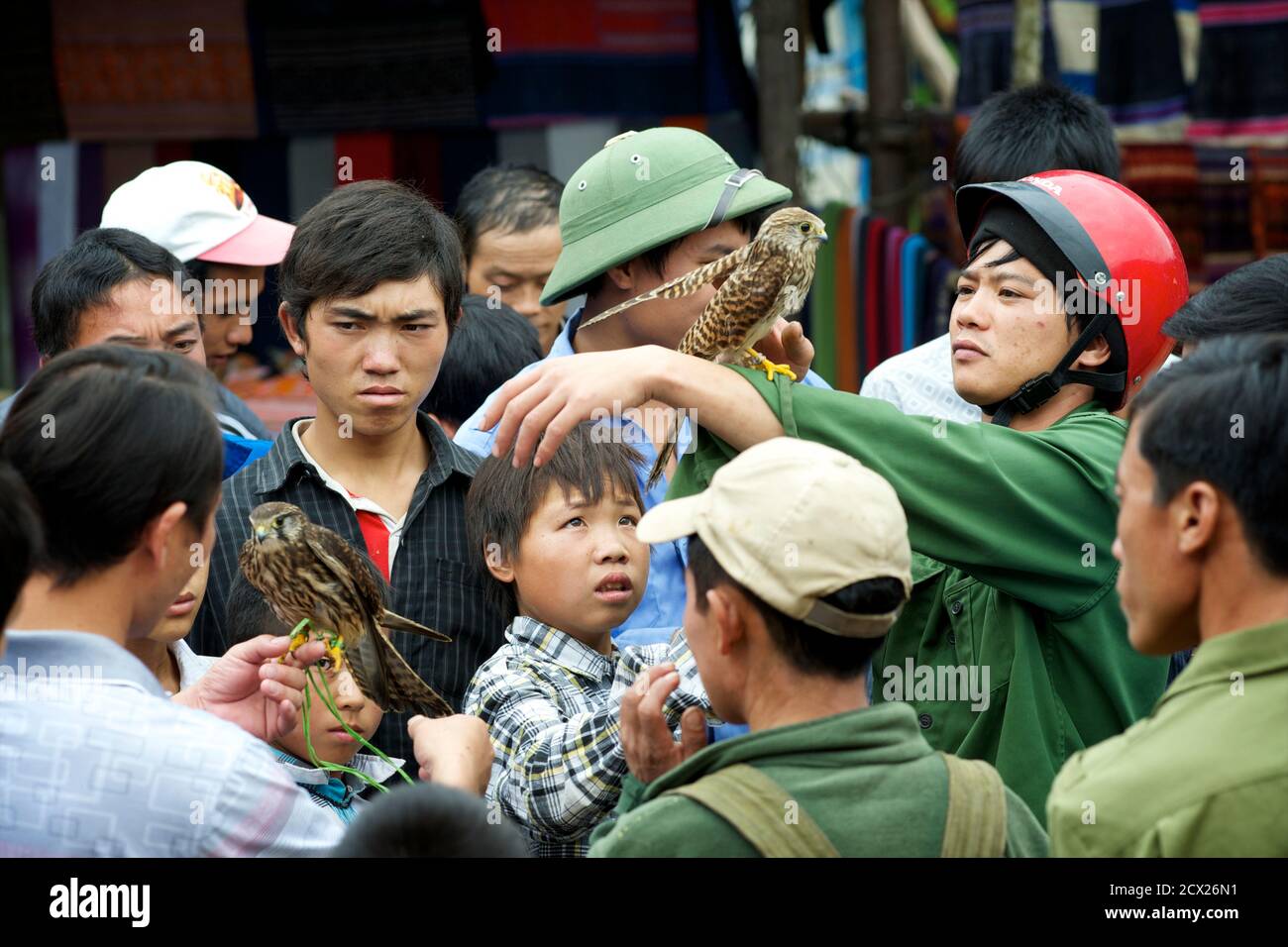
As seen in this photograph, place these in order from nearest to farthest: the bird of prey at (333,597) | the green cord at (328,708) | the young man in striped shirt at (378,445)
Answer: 1. the green cord at (328,708)
2. the bird of prey at (333,597)
3. the young man in striped shirt at (378,445)

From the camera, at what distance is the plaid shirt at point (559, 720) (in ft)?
9.78

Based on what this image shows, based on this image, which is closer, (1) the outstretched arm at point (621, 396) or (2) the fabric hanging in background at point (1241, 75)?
(1) the outstretched arm at point (621, 396)

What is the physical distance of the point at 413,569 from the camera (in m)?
3.85

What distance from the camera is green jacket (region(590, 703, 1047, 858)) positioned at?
229 centimetres

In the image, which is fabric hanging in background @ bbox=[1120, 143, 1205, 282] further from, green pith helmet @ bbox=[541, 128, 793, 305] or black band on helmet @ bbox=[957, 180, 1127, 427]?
black band on helmet @ bbox=[957, 180, 1127, 427]

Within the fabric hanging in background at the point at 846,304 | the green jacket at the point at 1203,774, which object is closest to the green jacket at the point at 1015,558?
the green jacket at the point at 1203,774

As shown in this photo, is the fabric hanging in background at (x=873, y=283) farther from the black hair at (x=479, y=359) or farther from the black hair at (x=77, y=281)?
the black hair at (x=77, y=281)

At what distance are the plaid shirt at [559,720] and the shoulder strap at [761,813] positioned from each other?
529 millimetres

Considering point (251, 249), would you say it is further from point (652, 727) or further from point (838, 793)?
point (838, 793)

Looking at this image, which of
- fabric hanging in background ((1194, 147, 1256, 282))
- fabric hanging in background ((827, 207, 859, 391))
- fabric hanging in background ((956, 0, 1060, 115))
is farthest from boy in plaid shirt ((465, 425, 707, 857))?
fabric hanging in background ((1194, 147, 1256, 282))

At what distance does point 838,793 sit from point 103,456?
52.3 inches

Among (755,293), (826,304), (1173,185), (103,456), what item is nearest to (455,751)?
(103,456)

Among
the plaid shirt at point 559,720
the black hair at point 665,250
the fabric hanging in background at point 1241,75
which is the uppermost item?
the fabric hanging in background at point 1241,75

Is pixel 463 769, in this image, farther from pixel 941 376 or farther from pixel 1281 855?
pixel 941 376
